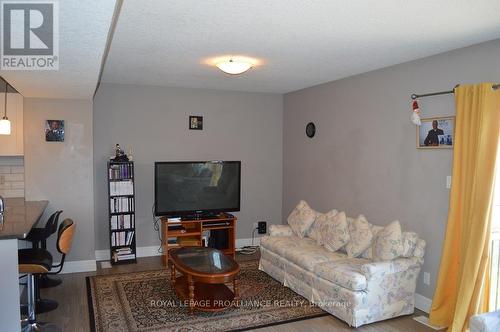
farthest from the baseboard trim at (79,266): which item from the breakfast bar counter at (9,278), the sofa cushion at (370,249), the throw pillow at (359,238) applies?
the sofa cushion at (370,249)

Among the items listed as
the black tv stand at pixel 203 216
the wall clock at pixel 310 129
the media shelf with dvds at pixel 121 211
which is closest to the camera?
the media shelf with dvds at pixel 121 211

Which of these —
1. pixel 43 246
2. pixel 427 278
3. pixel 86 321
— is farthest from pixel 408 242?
pixel 43 246

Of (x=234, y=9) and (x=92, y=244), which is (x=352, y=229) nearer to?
(x=234, y=9)

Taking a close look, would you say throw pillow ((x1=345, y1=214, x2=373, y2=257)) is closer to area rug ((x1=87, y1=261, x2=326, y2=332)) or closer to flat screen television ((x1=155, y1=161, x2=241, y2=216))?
area rug ((x1=87, y1=261, x2=326, y2=332))

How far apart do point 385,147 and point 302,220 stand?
4.61 ft

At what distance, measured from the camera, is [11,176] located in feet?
16.8

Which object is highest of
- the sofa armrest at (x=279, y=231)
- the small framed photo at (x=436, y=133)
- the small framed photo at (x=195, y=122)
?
the small framed photo at (x=195, y=122)

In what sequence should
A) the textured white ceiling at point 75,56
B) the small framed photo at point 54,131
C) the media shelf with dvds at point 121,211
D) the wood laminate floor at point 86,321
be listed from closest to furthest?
the textured white ceiling at point 75,56
the wood laminate floor at point 86,321
the small framed photo at point 54,131
the media shelf with dvds at point 121,211

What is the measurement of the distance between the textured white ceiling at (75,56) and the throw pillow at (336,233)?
Result: 2923mm

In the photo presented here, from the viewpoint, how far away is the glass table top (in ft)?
12.9

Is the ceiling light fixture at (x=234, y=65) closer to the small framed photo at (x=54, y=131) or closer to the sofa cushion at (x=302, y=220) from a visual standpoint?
the sofa cushion at (x=302, y=220)

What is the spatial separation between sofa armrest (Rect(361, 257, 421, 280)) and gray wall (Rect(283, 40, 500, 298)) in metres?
0.26

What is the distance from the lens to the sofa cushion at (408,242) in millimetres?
3850

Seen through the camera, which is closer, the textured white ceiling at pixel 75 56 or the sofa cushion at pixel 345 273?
the textured white ceiling at pixel 75 56
